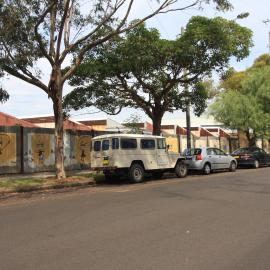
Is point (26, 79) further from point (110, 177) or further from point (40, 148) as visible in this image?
point (110, 177)

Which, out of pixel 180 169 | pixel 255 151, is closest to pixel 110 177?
pixel 180 169

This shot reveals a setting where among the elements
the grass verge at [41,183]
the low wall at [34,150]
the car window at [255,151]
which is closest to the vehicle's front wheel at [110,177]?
the grass verge at [41,183]

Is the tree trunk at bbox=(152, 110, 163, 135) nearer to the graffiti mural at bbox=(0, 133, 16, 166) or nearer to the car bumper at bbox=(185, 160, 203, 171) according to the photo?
the car bumper at bbox=(185, 160, 203, 171)

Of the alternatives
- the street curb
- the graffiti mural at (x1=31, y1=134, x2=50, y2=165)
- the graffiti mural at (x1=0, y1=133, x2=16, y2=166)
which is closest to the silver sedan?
the street curb

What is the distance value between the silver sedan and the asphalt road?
10309 mm

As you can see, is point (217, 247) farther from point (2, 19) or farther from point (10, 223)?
point (2, 19)

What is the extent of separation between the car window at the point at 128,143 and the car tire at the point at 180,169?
10.5 feet

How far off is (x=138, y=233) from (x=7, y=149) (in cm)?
1353

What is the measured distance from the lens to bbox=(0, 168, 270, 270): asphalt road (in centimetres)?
602

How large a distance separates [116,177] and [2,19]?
8396 mm

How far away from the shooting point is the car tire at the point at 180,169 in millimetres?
21125

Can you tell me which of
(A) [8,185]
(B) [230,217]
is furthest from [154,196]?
(A) [8,185]

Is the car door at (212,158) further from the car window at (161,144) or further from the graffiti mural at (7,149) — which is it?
the graffiti mural at (7,149)

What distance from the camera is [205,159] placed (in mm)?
23391
